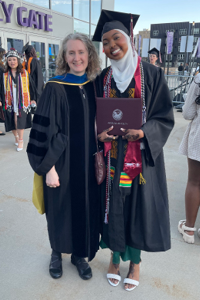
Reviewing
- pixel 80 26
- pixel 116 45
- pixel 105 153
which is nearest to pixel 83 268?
pixel 105 153

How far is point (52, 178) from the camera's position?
5.57 ft

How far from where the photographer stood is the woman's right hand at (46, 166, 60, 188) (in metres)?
1.70

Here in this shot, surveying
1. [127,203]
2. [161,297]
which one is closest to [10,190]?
[127,203]

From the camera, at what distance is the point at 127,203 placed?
5.82ft

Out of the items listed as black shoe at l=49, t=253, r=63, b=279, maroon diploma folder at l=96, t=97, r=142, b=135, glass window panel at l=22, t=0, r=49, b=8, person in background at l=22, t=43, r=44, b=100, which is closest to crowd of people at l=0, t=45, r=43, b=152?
person in background at l=22, t=43, r=44, b=100

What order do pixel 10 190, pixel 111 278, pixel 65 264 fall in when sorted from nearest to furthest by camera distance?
pixel 111 278 < pixel 65 264 < pixel 10 190

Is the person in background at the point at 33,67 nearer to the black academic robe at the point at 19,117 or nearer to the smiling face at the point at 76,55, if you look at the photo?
the black academic robe at the point at 19,117

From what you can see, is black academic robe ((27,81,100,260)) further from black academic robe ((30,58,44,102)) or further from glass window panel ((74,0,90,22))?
glass window panel ((74,0,90,22))

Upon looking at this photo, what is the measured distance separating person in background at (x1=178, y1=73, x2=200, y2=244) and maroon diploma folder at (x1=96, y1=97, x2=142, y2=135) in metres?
0.82

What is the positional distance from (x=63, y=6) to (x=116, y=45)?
1169cm

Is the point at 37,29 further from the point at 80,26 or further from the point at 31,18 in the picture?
the point at 80,26

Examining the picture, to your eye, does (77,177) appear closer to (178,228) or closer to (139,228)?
(139,228)

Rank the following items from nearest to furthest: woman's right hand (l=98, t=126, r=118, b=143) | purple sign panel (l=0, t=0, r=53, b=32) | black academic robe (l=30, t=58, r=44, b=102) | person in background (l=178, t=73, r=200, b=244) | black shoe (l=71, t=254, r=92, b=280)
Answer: woman's right hand (l=98, t=126, r=118, b=143)
black shoe (l=71, t=254, r=92, b=280)
person in background (l=178, t=73, r=200, b=244)
black academic robe (l=30, t=58, r=44, b=102)
purple sign panel (l=0, t=0, r=53, b=32)

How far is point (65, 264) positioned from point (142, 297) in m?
0.71
